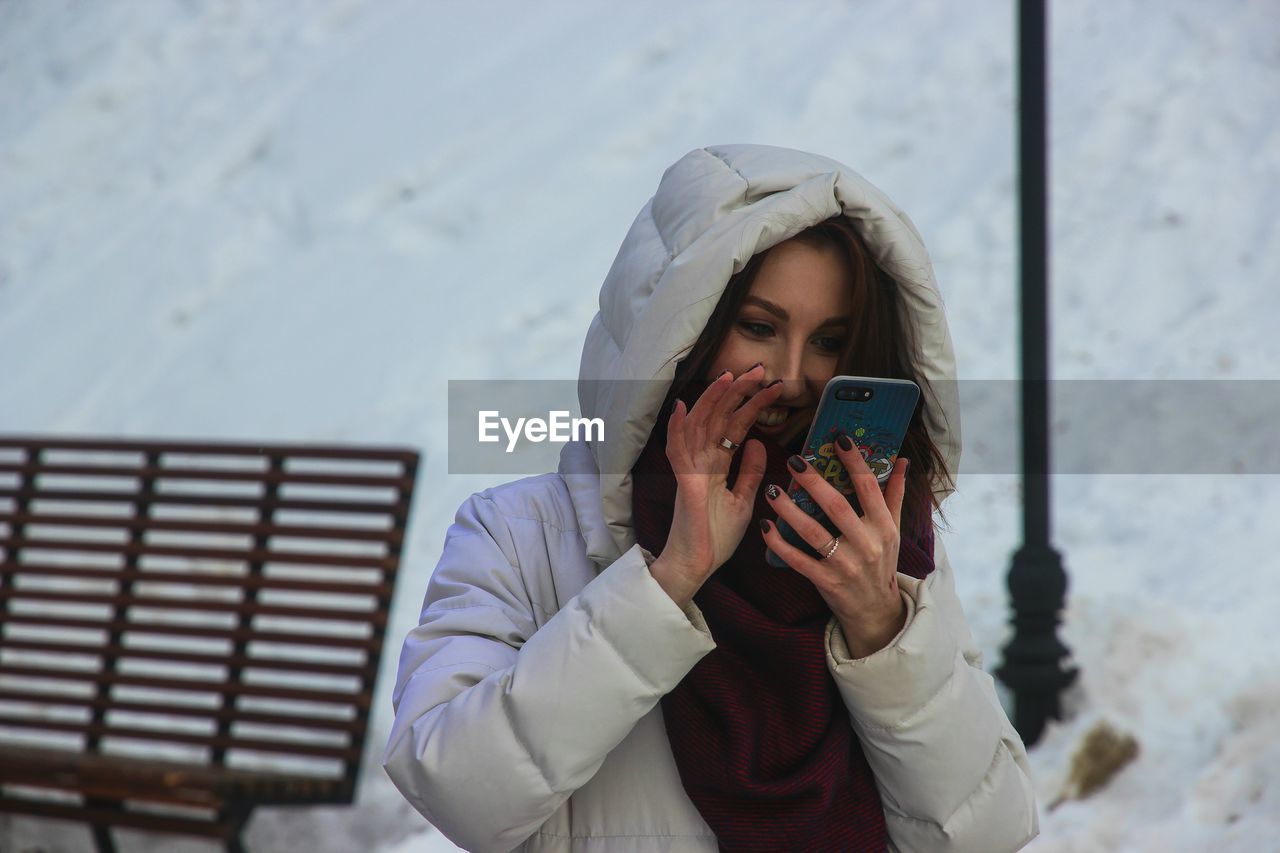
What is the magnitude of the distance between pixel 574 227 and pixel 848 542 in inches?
225

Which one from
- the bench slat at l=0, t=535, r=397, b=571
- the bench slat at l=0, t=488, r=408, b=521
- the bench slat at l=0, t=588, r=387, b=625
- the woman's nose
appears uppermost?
the woman's nose

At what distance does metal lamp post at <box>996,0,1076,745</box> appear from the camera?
12.8 feet

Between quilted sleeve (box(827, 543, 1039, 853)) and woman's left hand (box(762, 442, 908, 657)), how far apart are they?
55mm

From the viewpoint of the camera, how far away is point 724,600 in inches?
65.5

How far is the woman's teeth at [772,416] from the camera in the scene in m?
1.70

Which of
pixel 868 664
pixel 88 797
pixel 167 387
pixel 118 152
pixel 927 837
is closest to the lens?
pixel 868 664

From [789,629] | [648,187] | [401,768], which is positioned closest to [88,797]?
[401,768]

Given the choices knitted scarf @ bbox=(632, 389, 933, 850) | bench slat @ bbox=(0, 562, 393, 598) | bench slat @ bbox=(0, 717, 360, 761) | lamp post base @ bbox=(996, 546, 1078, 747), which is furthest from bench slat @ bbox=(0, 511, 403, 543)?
knitted scarf @ bbox=(632, 389, 933, 850)

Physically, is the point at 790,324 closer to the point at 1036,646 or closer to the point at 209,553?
the point at 1036,646

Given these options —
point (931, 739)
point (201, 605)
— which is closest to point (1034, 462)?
point (931, 739)

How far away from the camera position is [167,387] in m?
6.88

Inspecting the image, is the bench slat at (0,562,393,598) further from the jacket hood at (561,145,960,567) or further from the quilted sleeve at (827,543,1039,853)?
the quilted sleeve at (827,543,1039,853)

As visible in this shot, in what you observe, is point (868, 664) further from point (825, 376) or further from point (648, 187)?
point (648, 187)

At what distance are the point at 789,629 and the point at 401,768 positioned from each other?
1.66ft
